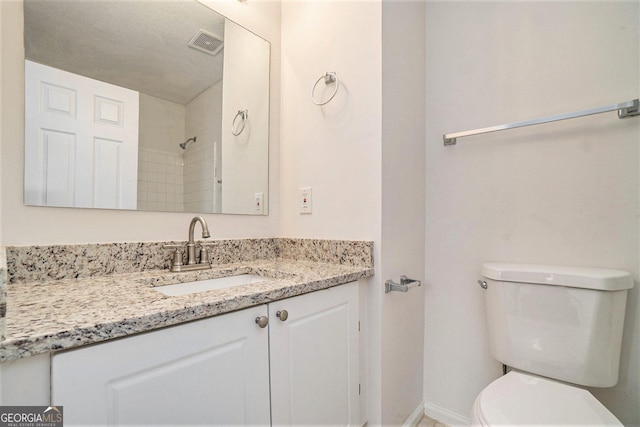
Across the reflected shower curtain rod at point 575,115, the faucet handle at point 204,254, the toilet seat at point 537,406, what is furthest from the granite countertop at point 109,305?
the reflected shower curtain rod at point 575,115

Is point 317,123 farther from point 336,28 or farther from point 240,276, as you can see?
point 240,276

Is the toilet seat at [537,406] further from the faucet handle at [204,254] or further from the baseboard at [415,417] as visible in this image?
the faucet handle at [204,254]

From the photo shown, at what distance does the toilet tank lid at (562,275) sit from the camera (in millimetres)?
937

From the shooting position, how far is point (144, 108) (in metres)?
1.11

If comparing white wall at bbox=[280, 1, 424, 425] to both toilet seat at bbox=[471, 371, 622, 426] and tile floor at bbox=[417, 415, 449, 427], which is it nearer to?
tile floor at bbox=[417, 415, 449, 427]

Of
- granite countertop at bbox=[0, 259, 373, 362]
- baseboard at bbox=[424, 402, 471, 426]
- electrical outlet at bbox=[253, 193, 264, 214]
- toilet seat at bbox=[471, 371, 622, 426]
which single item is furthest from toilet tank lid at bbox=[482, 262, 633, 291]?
electrical outlet at bbox=[253, 193, 264, 214]

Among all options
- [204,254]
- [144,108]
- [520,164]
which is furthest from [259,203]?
[520,164]

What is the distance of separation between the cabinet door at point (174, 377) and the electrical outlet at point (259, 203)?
2.42 ft

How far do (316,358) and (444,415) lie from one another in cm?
92

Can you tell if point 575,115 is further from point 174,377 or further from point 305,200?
point 174,377

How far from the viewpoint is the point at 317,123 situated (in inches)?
54.3

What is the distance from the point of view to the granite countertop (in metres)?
0.48

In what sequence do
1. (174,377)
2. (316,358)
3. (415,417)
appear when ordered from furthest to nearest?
(415,417) < (316,358) < (174,377)

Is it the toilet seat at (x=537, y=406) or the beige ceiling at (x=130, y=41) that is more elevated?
the beige ceiling at (x=130, y=41)
